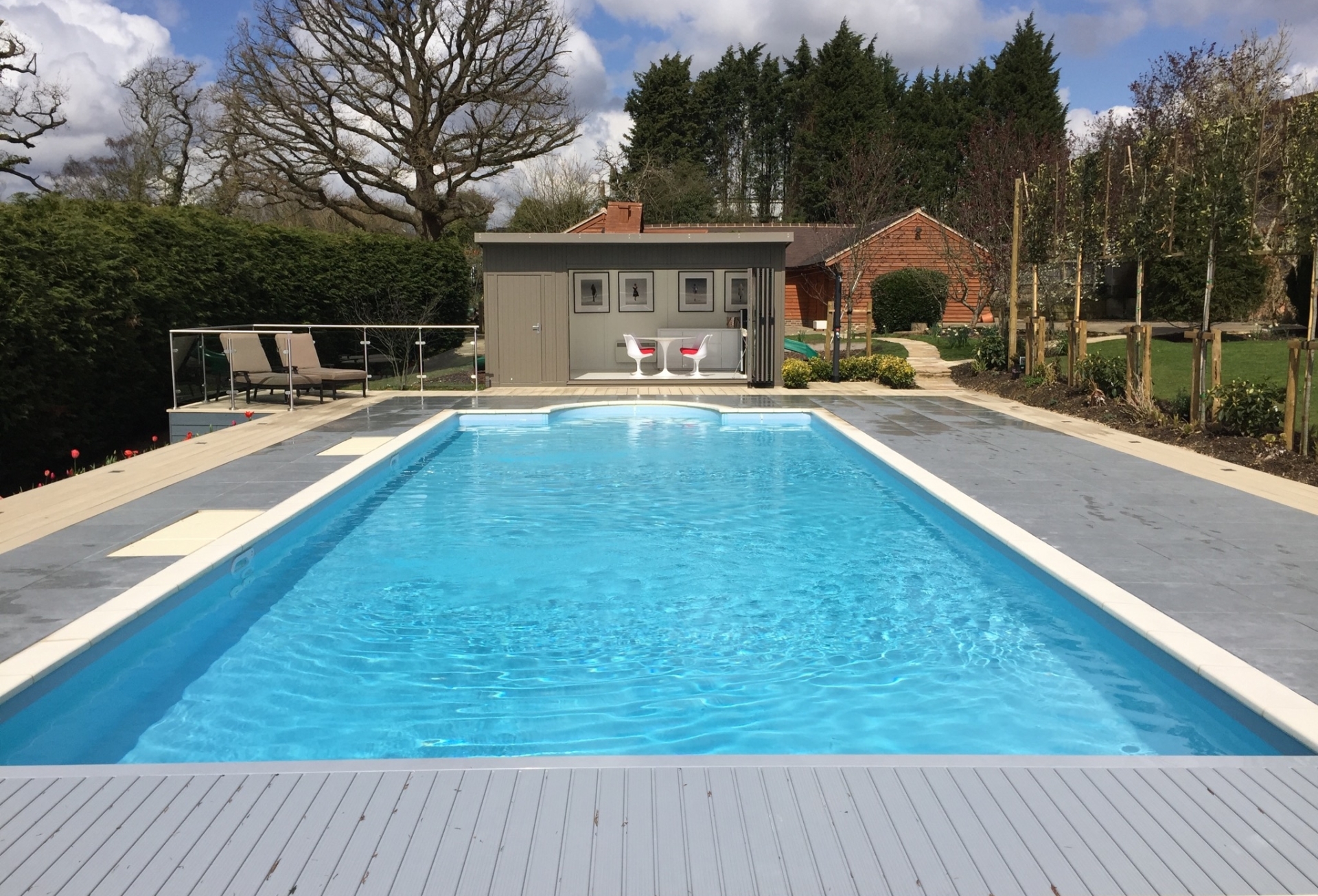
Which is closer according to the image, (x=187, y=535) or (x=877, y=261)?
(x=187, y=535)

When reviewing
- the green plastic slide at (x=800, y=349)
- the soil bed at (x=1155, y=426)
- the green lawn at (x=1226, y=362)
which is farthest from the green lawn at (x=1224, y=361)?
the green plastic slide at (x=800, y=349)

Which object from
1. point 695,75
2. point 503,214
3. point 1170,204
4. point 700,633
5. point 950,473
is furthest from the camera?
point 695,75

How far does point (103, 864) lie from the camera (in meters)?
2.54

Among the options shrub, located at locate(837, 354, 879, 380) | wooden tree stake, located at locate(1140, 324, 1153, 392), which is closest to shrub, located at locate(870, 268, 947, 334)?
shrub, located at locate(837, 354, 879, 380)

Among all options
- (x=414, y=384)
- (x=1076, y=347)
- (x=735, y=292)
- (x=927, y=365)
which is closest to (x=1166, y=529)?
(x=1076, y=347)

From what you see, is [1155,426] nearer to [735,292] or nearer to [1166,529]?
[1166,529]

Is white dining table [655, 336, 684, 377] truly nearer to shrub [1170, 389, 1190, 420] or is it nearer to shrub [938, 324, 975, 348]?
shrub [938, 324, 975, 348]

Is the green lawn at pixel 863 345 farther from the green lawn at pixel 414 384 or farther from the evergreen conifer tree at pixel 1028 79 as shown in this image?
the evergreen conifer tree at pixel 1028 79

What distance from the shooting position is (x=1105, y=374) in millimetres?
12750

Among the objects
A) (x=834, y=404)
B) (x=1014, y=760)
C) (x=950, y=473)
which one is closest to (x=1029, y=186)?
(x=834, y=404)

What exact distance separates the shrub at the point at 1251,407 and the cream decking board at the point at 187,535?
29.7 feet

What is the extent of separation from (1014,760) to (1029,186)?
575 inches

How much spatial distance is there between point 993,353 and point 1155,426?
6.36m

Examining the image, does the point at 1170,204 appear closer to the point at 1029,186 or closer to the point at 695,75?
A: the point at 1029,186
